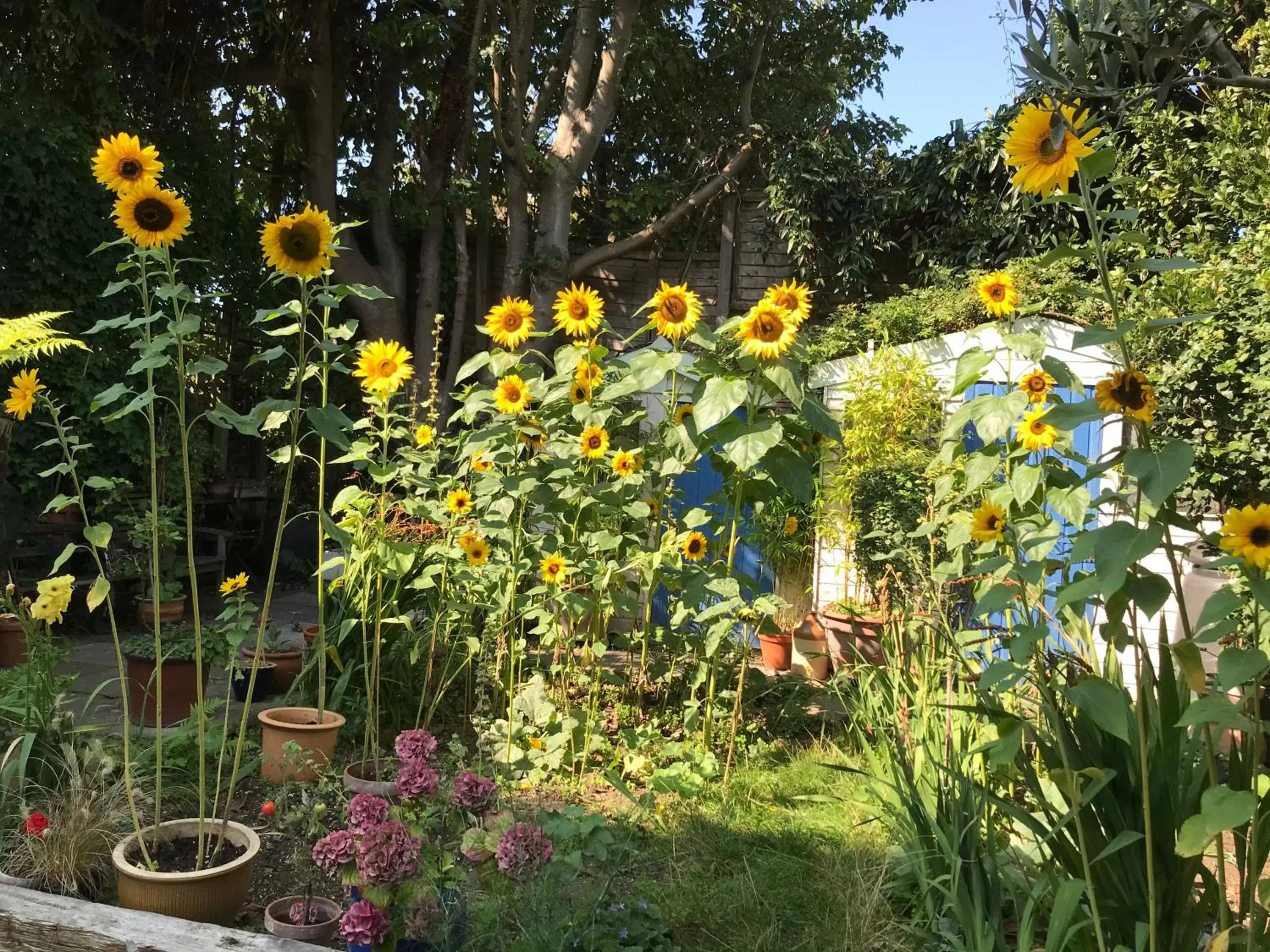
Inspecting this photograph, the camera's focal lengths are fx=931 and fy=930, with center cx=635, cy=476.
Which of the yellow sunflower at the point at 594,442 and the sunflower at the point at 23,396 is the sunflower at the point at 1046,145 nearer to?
the yellow sunflower at the point at 594,442

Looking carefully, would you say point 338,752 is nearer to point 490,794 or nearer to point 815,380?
point 490,794

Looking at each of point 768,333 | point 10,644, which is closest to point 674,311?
point 768,333

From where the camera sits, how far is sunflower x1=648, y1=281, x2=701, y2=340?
2.76 meters

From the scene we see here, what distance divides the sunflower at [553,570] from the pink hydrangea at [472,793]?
3.10 feet

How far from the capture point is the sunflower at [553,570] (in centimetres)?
289

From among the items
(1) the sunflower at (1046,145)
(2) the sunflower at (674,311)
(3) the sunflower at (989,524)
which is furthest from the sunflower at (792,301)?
(1) the sunflower at (1046,145)

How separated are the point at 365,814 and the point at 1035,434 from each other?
63.6 inches

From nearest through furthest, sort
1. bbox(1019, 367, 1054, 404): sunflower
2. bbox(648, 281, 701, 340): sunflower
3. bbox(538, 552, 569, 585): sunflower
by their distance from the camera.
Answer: bbox(1019, 367, 1054, 404): sunflower
bbox(648, 281, 701, 340): sunflower
bbox(538, 552, 569, 585): sunflower

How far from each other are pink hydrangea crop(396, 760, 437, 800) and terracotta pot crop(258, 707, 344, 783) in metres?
0.93

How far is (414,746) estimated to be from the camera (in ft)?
6.72

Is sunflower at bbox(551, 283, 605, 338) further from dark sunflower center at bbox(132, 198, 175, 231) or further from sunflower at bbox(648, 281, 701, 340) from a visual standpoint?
dark sunflower center at bbox(132, 198, 175, 231)

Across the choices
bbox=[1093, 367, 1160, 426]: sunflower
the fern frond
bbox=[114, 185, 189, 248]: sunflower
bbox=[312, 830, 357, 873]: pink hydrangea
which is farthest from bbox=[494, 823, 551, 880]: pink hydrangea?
the fern frond

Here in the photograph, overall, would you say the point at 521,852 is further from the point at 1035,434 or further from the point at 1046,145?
the point at 1046,145

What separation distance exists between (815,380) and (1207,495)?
2339mm
